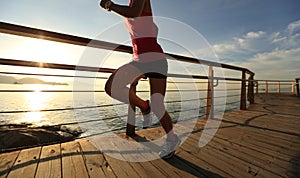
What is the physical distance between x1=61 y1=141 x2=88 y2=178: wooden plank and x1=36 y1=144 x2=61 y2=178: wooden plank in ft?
0.11

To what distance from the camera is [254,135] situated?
71.4 inches

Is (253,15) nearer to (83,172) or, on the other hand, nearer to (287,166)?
(287,166)

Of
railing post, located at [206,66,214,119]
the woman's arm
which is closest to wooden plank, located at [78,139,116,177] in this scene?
the woman's arm

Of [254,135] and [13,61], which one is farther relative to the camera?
[254,135]

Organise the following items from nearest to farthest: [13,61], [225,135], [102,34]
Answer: [13,61] → [102,34] → [225,135]

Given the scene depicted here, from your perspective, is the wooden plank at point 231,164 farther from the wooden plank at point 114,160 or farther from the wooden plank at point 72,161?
the wooden plank at point 72,161

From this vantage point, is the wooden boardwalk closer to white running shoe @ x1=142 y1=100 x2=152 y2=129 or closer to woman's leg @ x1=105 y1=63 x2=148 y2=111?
white running shoe @ x1=142 y1=100 x2=152 y2=129

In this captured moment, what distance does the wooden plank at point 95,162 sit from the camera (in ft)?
3.15

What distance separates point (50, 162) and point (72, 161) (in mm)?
142

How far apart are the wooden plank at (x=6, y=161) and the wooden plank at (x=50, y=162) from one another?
0.16 metres

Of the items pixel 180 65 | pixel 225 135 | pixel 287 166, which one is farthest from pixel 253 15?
pixel 287 166

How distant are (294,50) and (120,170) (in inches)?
497

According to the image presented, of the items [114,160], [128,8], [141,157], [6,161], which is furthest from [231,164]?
[6,161]

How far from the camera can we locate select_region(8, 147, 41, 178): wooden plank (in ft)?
3.04
